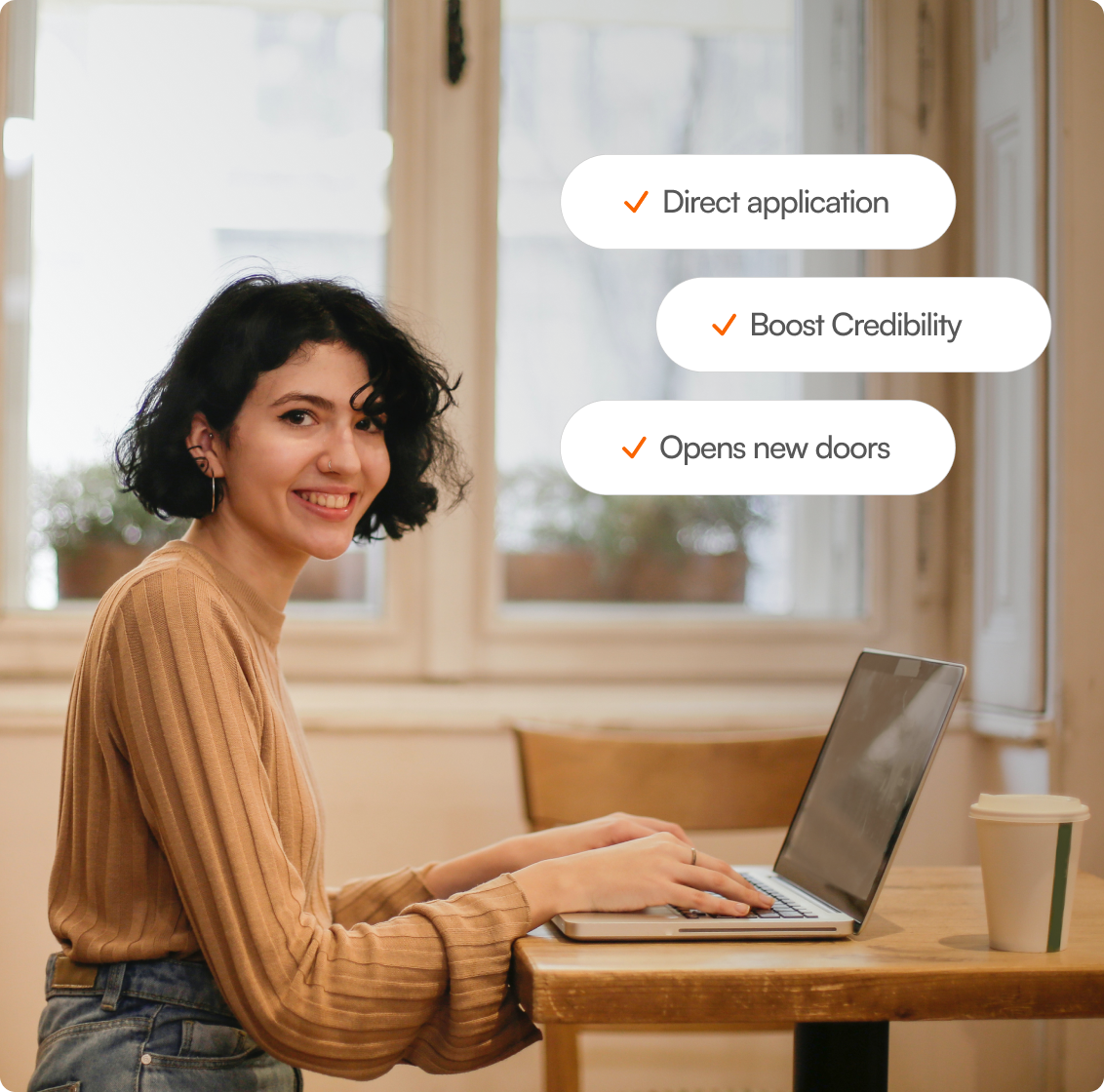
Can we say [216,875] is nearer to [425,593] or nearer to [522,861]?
[522,861]

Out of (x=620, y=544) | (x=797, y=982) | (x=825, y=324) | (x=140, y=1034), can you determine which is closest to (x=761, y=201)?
(x=825, y=324)

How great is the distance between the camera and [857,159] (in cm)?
211

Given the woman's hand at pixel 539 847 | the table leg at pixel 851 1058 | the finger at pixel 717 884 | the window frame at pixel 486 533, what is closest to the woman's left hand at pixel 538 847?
the woman's hand at pixel 539 847

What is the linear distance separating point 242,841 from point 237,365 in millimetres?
452

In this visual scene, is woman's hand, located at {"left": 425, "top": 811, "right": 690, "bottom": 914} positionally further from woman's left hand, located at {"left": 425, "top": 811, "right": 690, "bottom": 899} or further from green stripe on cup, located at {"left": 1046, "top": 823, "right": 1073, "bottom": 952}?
green stripe on cup, located at {"left": 1046, "top": 823, "right": 1073, "bottom": 952}

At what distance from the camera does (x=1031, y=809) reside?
0.88 meters

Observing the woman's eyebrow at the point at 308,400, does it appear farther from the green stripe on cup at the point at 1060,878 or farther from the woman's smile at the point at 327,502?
the green stripe on cup at the point at 1060,878

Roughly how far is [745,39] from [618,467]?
902 mm

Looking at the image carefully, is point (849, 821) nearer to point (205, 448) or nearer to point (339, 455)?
point (339, 455)

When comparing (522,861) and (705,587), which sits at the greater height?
(705,587)

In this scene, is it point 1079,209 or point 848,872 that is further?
point 1079,209

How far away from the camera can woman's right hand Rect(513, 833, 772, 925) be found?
938 mm

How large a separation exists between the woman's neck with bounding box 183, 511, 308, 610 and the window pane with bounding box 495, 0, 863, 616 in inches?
40.0

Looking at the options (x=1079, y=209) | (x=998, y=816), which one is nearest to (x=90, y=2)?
(x=1079, y=209)
